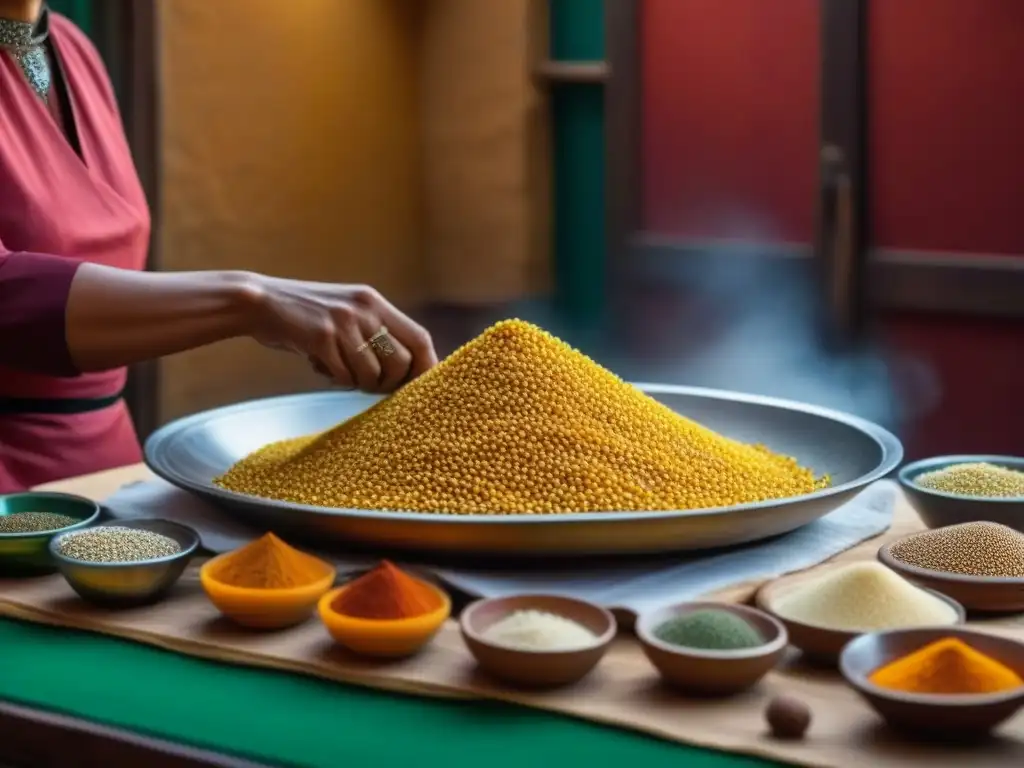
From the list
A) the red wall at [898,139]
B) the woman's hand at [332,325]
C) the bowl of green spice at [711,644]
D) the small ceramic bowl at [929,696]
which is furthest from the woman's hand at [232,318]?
the red wall at [898,139]

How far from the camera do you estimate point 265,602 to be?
1.09 metres

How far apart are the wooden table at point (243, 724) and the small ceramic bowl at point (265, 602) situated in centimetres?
5

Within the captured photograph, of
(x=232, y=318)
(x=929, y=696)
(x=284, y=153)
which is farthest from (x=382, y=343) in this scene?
(x=284, y=153)

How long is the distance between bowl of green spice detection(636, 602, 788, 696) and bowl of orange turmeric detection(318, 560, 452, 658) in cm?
16

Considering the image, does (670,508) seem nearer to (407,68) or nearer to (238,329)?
(238,329)

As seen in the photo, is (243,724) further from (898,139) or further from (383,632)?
(898,139)

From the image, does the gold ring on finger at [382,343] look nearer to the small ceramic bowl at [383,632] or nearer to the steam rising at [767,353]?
the small ceramic bowl at [383,632]

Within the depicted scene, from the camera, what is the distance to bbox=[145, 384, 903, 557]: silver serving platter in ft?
3.75

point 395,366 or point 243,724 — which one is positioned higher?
point 395,366

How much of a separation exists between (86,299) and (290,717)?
1.99 feet

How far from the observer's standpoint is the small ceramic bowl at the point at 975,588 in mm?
1124

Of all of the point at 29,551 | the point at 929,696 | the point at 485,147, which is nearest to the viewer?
the point at 929,696

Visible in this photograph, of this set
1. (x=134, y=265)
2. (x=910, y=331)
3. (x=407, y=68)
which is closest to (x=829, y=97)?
(x=910, y=331)

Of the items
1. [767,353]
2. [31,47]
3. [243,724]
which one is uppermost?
[31,47]
